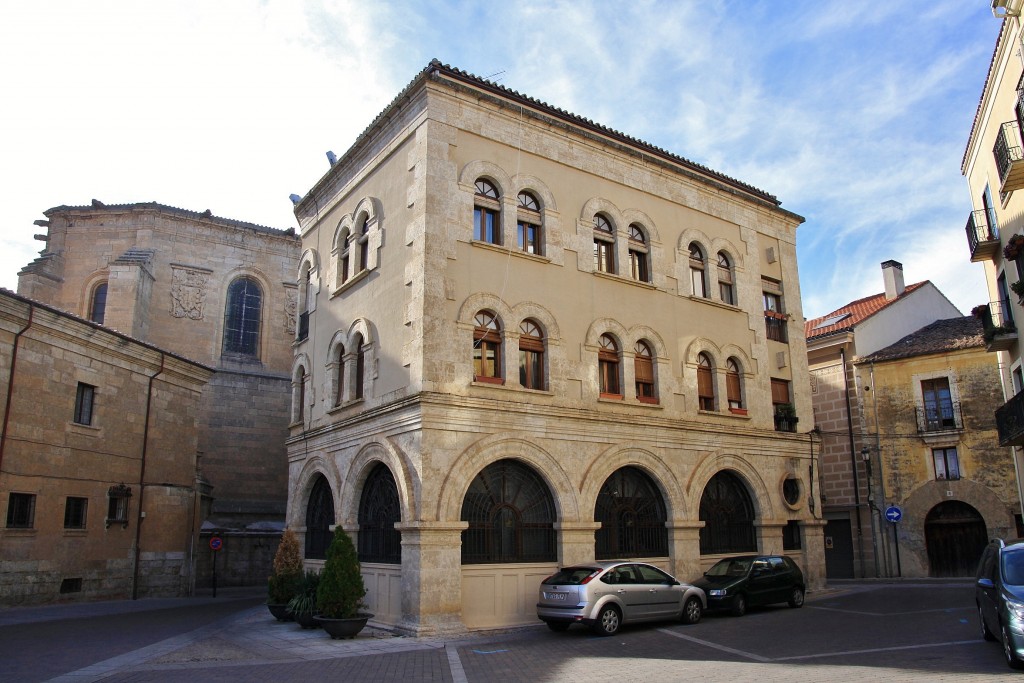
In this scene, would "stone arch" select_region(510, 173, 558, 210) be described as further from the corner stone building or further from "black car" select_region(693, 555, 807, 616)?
"black car" select_region(693, 555, 807, 616)

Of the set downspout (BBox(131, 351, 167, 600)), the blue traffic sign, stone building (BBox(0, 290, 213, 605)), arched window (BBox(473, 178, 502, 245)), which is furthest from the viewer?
the blue traffic sign

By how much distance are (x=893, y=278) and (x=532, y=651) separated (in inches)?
1060

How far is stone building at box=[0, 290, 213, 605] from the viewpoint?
63.7ft

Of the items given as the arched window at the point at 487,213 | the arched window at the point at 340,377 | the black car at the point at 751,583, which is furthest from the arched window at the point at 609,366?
the arched window at the point at 340,377

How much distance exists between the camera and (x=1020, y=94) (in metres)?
17.4

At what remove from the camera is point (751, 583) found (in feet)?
58.4

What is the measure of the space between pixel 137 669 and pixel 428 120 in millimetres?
11806

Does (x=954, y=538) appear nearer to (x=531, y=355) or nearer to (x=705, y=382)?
(x=705, y=382)

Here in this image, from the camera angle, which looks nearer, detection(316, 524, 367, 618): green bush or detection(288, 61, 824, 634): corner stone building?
detection(316, 524, 367, 618): green bush

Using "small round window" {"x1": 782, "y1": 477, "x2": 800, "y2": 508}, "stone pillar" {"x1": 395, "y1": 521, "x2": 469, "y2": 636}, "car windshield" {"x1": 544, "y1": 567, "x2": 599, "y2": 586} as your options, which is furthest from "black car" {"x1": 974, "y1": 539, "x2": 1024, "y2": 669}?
"small round window" {"x1": 782, "y1": 477, "x2": 800, "y2": 508}

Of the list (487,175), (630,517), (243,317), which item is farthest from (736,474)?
(243,317)

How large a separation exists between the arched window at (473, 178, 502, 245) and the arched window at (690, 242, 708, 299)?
661 centimetres

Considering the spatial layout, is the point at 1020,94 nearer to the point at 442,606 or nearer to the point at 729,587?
the point at 729,587

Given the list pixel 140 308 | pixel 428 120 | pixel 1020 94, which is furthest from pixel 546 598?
pixel 140 308
